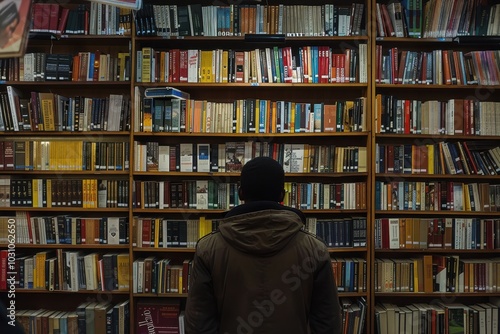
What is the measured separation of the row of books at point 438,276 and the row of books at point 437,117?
101cm

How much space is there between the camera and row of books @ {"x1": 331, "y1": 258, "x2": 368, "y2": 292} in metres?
3.47

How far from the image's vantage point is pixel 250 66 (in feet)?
11.6

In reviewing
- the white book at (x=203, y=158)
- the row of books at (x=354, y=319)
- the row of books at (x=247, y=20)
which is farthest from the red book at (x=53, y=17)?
the row of books at (x=354, y=319)

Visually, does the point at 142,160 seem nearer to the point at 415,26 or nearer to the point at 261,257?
the point at 261,257

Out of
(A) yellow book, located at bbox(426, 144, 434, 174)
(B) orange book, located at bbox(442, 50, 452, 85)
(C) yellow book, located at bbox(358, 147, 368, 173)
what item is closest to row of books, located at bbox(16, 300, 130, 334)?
(C) yellow book, located at bbox(358, 147, 368, 173)

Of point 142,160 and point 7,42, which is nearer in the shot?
point 7,42

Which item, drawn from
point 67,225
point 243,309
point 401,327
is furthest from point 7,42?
point 401,327

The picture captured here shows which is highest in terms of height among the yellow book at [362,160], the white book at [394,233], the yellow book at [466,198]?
the yellow book at [362,160]

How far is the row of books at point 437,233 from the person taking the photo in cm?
348

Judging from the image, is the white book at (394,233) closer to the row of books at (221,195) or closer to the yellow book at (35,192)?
the row of books at (221,195)

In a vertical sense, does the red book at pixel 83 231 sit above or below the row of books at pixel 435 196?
below

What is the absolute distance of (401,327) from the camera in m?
3.45

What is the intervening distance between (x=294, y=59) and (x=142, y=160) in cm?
147

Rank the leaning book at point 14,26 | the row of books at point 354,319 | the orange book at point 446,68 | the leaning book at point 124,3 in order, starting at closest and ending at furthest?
the leaning book at point 14,26
the leaning book at point 124,3
the row of books at point 354,319
the orange book at point 446,68
